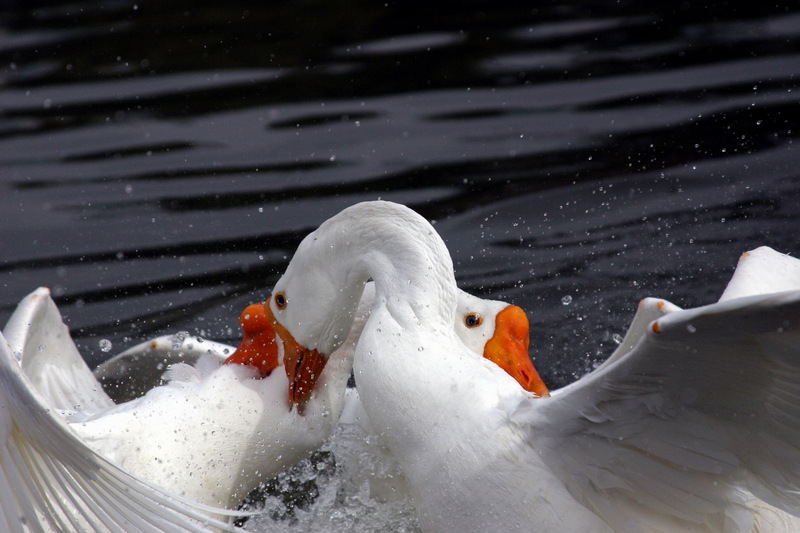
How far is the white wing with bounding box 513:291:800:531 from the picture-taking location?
9.80 ft

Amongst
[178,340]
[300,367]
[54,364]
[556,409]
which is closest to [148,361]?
[178,340]

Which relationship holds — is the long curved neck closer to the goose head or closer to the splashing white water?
the goose head

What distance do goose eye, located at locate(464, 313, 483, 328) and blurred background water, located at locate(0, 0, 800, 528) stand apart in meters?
1.35

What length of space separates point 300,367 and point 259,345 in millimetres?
266

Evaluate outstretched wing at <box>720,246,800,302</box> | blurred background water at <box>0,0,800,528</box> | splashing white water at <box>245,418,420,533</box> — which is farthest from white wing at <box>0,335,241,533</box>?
blurred background water at <box>0,0,800,528</box>

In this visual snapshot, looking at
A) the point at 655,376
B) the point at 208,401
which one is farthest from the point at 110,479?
the point at 655,376

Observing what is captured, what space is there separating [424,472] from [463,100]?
6169 mm

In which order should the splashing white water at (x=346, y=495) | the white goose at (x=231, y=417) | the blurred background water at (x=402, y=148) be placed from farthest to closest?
the blurred background water at (x=402, y=148)
the splashing white water at (x=346, y=495)
the white goose at (x=231, y=417)

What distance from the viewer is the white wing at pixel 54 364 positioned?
5.05m

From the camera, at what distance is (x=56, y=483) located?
12.0 ft

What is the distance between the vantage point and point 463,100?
949 cm

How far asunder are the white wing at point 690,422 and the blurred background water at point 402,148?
214cm

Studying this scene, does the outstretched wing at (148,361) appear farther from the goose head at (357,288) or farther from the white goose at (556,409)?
the white goose at (556,409)

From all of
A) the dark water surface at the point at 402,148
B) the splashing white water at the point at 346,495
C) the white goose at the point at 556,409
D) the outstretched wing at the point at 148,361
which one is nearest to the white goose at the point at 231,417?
the white goose at the point at 556,409
